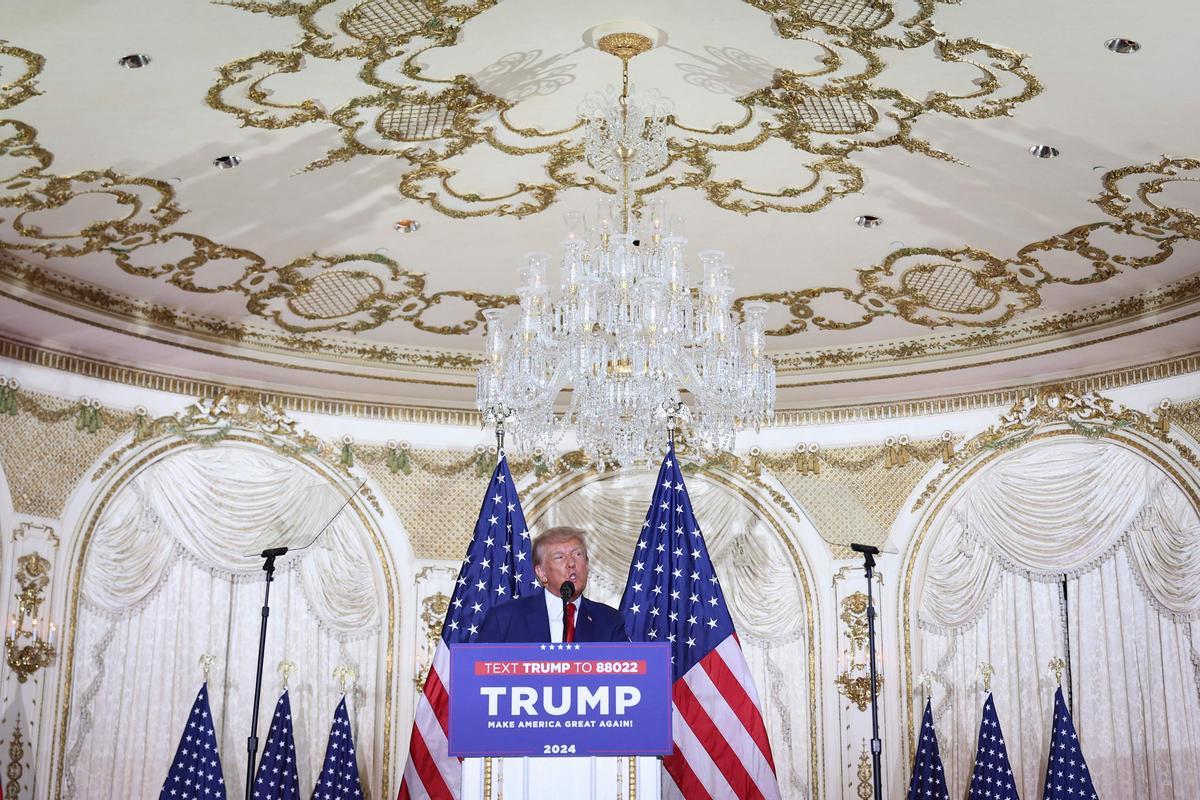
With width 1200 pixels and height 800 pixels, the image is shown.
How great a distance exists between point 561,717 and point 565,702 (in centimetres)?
5

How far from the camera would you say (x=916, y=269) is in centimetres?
985

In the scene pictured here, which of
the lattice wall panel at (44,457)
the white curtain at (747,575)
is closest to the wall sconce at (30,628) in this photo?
the lattice wall panel at (44,457)

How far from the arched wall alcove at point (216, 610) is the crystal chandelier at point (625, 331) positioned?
12.8ft

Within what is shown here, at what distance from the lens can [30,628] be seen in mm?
9914

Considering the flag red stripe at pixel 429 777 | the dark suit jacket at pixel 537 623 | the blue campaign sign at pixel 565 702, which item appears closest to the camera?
the blue campaign sign at pixel 565 702

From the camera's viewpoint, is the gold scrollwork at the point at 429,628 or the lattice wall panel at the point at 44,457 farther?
the gold scrollwork at the point at 429,628

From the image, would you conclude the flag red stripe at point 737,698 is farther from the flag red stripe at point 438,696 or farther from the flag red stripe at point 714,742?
the flag red stripe at point 438,696

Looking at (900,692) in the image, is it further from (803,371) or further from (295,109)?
(295,109)

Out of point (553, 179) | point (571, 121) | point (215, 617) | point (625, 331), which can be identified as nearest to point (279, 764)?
point (215, 617)

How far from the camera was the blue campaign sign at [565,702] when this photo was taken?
4.79m

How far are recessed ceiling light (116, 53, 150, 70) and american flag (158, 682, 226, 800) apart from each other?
5655mm

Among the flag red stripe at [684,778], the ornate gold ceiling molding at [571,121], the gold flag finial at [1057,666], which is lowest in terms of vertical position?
the flag red stripe at [684,778]

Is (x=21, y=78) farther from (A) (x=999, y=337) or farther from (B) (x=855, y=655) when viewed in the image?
(B) (x=855, y=655)

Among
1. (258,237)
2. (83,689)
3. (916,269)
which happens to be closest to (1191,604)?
(916,269)
